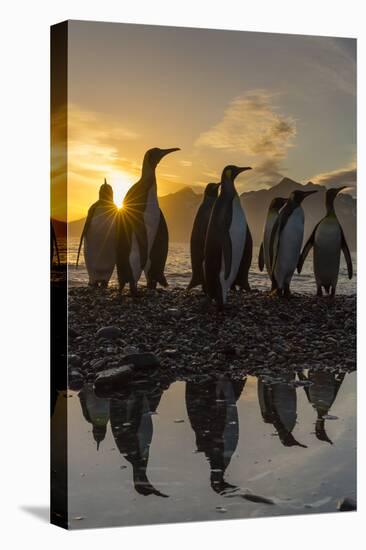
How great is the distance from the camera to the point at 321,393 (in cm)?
832

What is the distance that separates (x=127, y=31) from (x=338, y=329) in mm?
2259

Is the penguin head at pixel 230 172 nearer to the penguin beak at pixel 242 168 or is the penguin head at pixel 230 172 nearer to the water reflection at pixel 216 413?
the penguin beak at pixel 242 168

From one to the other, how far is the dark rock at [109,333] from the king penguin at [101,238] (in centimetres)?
25

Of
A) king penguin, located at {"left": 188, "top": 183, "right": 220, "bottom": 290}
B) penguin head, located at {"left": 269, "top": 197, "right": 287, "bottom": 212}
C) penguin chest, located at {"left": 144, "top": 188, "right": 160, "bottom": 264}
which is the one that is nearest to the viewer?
penguin chest, located at {"left": 144, "top": 188, "right": 160, "bottom": 264}

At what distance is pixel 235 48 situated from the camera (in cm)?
814

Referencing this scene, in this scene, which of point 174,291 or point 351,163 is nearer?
point 174,291

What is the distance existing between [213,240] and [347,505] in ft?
5.90

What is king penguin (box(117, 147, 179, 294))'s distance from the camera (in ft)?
25.9

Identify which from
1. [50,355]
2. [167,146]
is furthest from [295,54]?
[50,355]

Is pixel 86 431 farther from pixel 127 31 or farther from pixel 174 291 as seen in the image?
pixel 127 31

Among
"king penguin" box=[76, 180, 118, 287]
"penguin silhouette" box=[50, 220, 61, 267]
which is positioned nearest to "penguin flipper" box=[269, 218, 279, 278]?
"king penguin" box=[76, 180, 118, 287]

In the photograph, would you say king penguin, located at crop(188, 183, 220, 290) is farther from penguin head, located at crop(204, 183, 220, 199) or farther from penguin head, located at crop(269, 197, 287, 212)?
penguin head, located at crop(269, 197, 287, 212)

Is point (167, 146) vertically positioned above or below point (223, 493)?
above

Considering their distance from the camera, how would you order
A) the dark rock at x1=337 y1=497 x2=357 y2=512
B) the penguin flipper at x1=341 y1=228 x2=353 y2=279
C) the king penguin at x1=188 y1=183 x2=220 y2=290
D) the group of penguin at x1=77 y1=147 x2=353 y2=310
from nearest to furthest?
the group of penguin at x1=77 y1=147 x2=353 y2=310 → the king penguin at x1=188 y1=183 x2=220 y2=290 → the dark rock at x1=337 y1=497 x2=357 y2=512 → the penguin flipper at x1=341 y1=228 x2=353 y2=279
